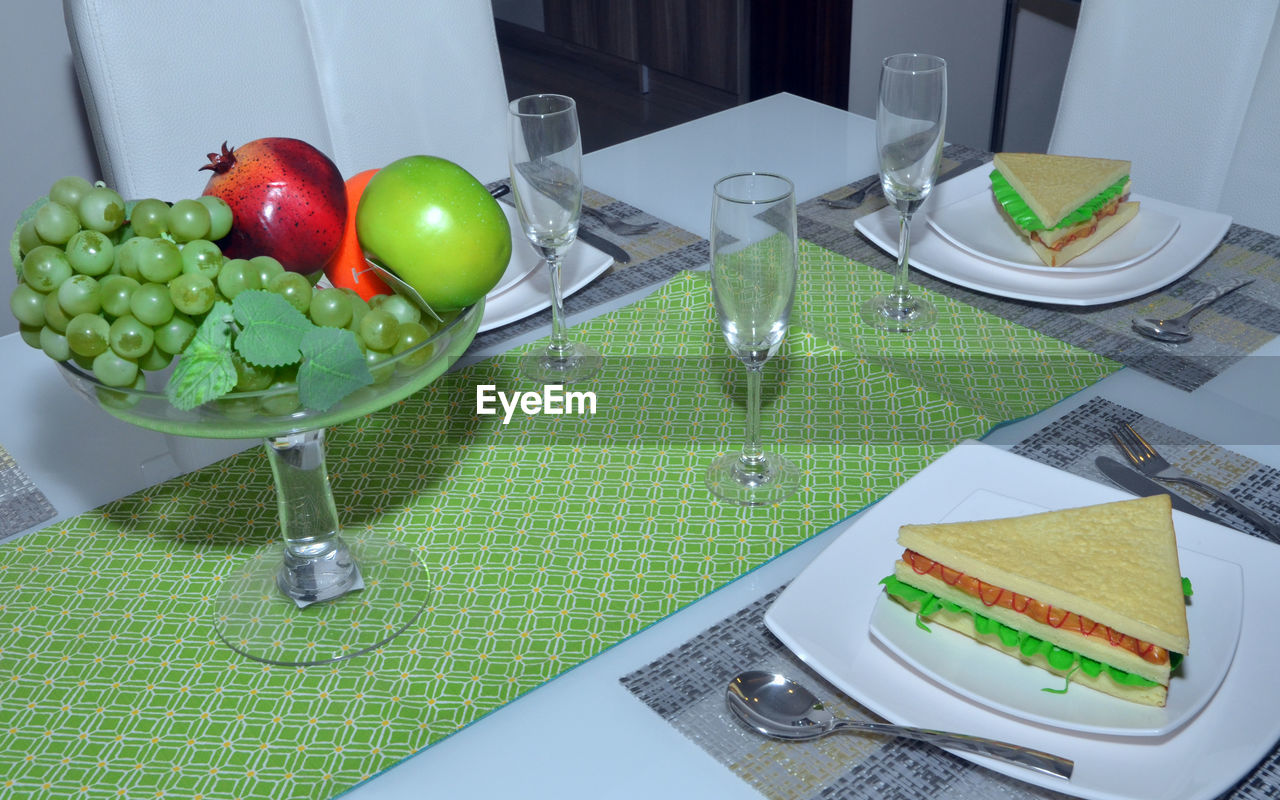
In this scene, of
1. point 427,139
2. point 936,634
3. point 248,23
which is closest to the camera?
point 936,634

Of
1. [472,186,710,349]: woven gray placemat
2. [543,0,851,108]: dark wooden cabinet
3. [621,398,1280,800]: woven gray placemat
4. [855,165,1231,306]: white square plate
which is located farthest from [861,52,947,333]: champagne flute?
→ [543,0,851,108]: dark wooden cabinet

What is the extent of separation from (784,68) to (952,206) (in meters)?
3.10

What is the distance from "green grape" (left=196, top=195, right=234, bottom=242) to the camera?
0.76 metres

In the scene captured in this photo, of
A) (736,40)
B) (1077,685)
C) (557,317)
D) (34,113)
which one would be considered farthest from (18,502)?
(736,40)

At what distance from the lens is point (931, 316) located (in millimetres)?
1159

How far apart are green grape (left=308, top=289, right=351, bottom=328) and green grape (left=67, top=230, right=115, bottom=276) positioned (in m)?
0.14

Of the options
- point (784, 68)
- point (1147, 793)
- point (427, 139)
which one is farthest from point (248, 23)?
point (784, 68)

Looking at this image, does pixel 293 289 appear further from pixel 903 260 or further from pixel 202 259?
pixel 903 260

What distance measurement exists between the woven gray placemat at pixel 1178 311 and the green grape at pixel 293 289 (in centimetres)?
75

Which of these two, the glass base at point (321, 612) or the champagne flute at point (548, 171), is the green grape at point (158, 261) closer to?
the glass base at point (321, 612)

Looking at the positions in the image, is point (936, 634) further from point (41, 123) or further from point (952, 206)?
point (41, 123)

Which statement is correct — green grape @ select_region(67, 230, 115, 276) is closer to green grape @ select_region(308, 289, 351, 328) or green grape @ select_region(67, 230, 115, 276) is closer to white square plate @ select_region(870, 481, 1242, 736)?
green grape @ select_region(308, 289, 351, 328)

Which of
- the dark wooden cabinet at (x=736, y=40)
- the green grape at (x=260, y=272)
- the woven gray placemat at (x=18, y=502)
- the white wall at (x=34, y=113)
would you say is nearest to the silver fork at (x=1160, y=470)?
the green grape at (x=260, y=272)

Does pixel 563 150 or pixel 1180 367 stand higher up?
pixel 563 150
